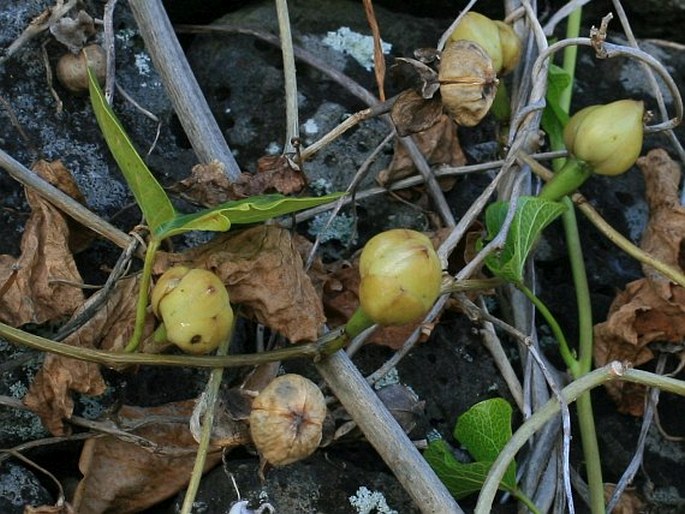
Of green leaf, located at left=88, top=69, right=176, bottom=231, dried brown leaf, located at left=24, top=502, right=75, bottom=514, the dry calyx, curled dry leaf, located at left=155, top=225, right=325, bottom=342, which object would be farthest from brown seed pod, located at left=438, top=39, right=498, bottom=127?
dried brown leaf, located at left=24, top=502, right=75, bottom=514

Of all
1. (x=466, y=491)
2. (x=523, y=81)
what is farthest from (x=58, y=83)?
(x=466, y=491)

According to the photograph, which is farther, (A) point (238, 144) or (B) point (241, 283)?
(A) point (238, 144)

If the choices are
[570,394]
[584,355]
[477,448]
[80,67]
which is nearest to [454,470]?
[477,448]

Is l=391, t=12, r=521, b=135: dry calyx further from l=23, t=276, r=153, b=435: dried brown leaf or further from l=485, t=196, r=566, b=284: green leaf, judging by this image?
l=23, t=276, r=153, b=435: dried brown leaf

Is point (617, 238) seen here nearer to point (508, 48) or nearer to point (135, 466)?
point (508, 48)

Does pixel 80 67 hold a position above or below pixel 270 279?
above

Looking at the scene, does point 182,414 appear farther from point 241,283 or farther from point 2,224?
point 2,224
